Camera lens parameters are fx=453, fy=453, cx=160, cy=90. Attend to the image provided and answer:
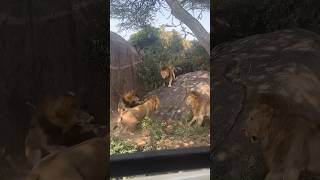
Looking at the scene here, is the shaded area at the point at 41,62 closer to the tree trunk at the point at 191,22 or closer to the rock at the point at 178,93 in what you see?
the rock at the point at 178,93

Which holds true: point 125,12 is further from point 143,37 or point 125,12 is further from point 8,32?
point 8,32

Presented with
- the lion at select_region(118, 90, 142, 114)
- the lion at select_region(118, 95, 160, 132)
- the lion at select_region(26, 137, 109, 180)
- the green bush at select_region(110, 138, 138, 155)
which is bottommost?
the green bush at select_region(110, 138, 138, 155)

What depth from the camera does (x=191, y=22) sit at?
6.55 meters

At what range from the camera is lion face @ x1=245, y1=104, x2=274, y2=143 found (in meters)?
3.82

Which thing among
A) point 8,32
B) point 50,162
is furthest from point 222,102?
point 8,32

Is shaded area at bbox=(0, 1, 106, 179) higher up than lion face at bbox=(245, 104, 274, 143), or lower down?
higher up

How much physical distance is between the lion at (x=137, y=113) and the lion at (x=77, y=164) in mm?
2641

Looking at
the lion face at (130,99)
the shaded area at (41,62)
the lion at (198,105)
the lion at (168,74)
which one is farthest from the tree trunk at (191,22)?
the shaded area at (41,62)

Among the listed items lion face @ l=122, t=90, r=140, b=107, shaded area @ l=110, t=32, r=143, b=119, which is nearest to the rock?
lion face @ l=122, t=90, r=140, b=107

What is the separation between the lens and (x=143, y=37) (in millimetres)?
6340

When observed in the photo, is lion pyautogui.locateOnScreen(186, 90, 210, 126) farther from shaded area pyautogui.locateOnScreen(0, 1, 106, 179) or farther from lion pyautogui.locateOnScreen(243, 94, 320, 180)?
shaded area pyautogui.locateOnScreen(0, 1, 106, 179)

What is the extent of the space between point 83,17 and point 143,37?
9.59 feet

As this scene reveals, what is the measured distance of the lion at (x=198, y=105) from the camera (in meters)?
6.28

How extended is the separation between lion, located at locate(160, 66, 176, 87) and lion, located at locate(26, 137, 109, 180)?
2.94m
